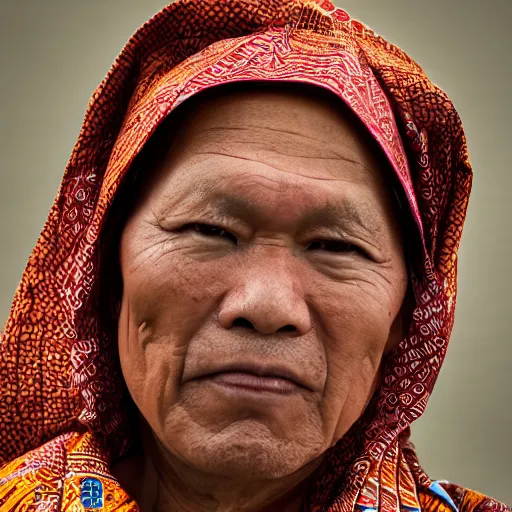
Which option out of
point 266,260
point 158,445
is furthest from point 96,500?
point 266,260

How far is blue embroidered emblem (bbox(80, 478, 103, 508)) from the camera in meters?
1.73

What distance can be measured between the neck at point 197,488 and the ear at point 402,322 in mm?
315

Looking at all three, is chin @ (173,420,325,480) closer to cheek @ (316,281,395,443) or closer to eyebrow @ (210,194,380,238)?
cheek @ (316,281,395,443)

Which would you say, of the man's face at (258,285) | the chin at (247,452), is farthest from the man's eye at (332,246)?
A: the chin at (247,452)

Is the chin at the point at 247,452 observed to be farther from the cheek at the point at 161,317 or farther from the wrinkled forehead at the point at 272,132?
the wrinkled forehead at the point at 272,132

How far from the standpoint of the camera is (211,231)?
1.65m

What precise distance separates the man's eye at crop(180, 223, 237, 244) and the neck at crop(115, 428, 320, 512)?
18.1 inches

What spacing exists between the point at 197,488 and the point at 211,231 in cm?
55

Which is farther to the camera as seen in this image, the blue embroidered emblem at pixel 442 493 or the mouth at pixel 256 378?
the blue embroidered emblem at pixel 442 493

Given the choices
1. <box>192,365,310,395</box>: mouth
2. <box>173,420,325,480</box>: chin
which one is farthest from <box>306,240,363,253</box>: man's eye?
<box>173,420,325,480</box>: chin

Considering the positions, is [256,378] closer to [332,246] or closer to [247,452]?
[247,452]

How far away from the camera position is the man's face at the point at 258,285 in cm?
155

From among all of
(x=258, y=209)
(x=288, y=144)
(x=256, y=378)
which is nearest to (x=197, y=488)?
(x=256, y=378)

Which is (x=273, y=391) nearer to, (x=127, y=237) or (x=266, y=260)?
(x=266, y=260)
